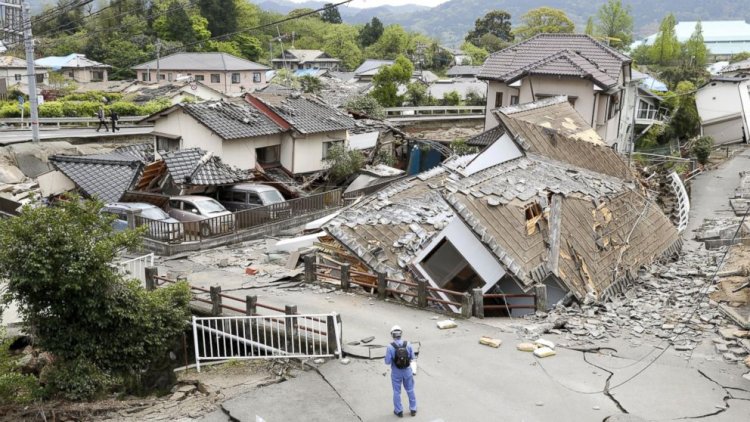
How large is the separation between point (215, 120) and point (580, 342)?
18834 millimetres

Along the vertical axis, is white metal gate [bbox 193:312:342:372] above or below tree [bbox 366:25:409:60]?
below

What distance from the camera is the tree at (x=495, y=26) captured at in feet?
373

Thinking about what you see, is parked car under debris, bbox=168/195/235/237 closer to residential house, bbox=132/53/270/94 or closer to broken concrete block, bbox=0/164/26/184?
broken concrete block, bbox=0/164/26/184

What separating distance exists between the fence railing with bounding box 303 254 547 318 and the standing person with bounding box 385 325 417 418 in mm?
4685

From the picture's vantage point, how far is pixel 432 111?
48031mm

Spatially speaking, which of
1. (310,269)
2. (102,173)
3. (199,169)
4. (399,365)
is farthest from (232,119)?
(399,365)

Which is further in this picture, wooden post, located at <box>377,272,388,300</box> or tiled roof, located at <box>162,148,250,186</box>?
tiled roof, located at <box>162,148,250,186</box>

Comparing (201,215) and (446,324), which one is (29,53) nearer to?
(201,215)

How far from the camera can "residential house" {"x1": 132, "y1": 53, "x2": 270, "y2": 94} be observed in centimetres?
6384

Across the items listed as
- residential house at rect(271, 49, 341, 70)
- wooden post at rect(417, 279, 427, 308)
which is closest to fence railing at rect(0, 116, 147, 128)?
wooden post at rect(417, 279, 427, 308)

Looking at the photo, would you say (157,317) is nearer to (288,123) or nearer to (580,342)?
(580,342)

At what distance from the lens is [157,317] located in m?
13.3

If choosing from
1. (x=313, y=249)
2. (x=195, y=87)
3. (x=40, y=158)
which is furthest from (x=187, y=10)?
(x=313, y=249)

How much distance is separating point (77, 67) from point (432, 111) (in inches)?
1508
